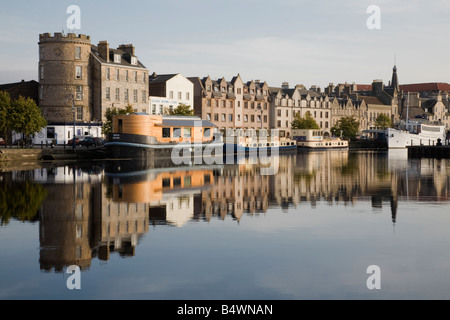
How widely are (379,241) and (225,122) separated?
97926 mm

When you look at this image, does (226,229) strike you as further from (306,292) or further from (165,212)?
(306,292)

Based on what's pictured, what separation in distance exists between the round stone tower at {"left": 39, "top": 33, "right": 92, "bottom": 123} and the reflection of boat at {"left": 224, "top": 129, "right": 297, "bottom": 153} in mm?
21037

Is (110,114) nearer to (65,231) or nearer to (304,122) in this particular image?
(304,122)

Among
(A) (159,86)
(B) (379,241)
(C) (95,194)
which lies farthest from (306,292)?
(A) (159,86)

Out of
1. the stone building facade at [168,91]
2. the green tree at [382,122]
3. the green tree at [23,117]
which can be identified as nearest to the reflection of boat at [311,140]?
the stone building facade at [168,91]

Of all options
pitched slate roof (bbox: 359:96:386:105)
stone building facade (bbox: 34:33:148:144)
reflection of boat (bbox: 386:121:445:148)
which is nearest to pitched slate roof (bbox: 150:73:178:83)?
stone building facade (bbox: 34:33:148:144)

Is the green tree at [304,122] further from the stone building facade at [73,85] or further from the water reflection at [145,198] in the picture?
the water reflection at [145,198]

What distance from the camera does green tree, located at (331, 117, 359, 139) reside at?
137000 mm

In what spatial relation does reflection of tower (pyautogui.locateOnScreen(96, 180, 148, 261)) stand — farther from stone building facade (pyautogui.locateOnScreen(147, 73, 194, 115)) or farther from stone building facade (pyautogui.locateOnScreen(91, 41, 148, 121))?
stone building facade (pyautogui.locateOnScreen(147, 73, 194, 115))

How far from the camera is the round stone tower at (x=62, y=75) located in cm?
8100

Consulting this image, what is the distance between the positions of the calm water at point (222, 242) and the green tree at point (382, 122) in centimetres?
12544

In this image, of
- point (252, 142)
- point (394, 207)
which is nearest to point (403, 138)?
point (252, 142)

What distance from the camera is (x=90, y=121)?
272 ft
